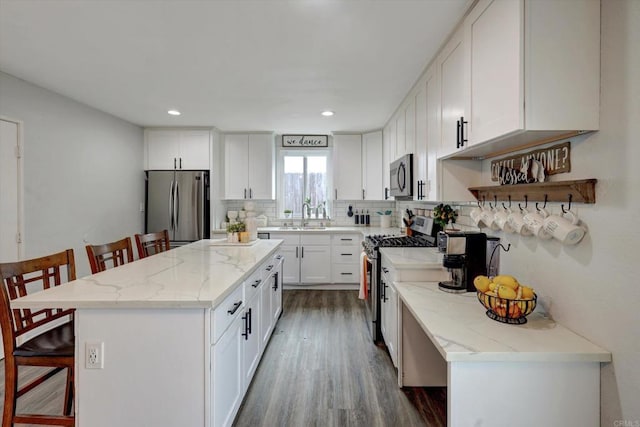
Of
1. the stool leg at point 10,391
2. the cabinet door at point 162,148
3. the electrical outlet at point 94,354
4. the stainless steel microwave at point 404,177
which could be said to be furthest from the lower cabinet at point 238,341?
the cabinet door at point 162,148

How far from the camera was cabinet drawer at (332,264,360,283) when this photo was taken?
4.88 meters

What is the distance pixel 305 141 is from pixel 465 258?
3.93 meters

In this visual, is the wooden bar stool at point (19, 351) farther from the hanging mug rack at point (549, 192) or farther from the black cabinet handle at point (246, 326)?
the hanging mug rack at point (549, 192)

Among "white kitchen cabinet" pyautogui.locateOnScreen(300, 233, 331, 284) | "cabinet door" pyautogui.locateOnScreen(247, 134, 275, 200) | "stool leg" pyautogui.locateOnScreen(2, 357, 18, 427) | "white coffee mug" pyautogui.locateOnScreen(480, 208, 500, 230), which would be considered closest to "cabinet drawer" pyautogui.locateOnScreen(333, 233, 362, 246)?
"white kitchen cabinet" pyautogui.locateOnScreen(300, 233, 331, 284)

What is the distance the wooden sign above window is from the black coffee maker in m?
3.77

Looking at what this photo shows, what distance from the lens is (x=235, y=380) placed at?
6.24 feet

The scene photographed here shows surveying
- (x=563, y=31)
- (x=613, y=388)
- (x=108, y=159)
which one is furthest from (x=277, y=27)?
(x=108, y=159)

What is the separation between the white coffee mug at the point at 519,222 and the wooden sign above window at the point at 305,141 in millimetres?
3954

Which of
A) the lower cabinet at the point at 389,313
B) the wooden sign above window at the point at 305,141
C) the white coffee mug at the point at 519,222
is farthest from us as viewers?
the wooden sign above window at the point at 305,141

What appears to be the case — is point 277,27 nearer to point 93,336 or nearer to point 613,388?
point 93,336

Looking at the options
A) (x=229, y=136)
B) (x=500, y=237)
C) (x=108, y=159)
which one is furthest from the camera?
(x=229, y=136)

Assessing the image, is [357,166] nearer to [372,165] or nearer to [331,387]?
[372,165]

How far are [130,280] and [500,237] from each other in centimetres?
221

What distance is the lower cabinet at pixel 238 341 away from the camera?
5.20ft
